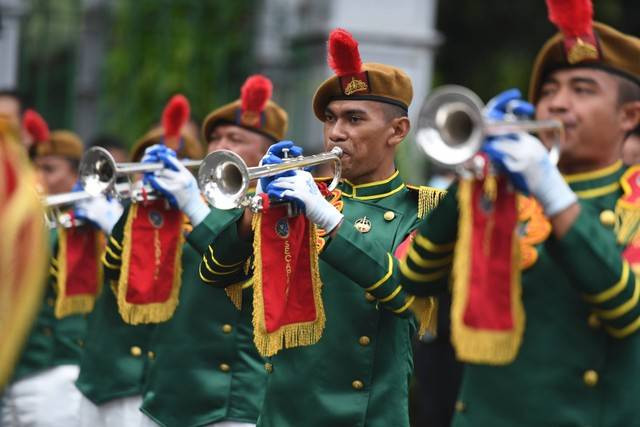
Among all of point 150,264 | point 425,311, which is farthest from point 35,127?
point 425,311

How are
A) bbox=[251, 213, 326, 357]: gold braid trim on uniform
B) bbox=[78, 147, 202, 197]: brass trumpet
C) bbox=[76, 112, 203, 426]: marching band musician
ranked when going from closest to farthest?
bbox=[251, 213, 326, 357]: gold braid trim on uniform < bbox=[78, 147, 202, 197]: brass trumpet < bbox=[76, 112, 203, 426]: marching band musician

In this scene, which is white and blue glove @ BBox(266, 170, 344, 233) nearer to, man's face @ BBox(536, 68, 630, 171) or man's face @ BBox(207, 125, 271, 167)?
man's face @ BBox(536, 68, 630, 171)

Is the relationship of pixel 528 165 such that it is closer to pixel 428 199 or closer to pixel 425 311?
pixel 425 311

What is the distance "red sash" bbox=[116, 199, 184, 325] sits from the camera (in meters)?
5.77

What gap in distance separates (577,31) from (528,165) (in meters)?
0.63

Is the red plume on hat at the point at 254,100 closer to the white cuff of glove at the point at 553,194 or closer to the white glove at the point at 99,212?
the white glove at the point at 99,212

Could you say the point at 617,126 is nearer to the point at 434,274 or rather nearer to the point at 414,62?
the point at 434,274

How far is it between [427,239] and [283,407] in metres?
1.26

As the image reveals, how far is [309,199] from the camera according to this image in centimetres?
445

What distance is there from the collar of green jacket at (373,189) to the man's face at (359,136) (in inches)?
1.4

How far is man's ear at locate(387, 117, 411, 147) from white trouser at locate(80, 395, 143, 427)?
2244 millimetres

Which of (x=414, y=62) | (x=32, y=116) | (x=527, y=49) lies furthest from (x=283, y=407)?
(x=527, y=49)

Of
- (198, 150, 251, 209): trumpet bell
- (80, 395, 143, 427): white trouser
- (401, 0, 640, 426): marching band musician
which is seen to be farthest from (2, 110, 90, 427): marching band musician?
(401, 0, 640, 426): marching band musician

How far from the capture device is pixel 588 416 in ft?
12.0
